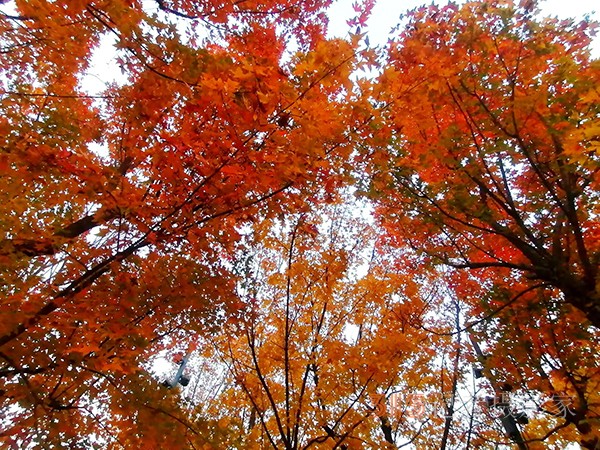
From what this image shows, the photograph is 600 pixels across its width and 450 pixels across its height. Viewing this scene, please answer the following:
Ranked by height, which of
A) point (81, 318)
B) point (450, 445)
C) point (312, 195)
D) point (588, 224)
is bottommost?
point (81, 318)

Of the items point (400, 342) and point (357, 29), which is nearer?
point (357, 29)

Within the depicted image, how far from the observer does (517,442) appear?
6.01 meters

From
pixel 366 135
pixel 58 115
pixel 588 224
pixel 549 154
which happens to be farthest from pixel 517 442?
pixel 58 115

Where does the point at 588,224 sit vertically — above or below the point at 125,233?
above

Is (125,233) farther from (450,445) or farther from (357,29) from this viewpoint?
(450,445)

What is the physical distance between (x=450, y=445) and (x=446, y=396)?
98 cm

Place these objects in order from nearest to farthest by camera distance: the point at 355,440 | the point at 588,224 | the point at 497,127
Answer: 1. the point at 497,127
2. the point at 588,224
3. the point at 355,440

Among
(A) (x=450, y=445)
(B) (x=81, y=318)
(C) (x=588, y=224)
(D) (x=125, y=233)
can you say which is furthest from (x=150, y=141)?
(A) (x=450, y=445)

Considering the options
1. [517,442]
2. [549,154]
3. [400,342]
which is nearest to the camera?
[549,154]

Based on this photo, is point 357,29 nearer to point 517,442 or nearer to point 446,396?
point 517,442

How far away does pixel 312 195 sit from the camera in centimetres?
418

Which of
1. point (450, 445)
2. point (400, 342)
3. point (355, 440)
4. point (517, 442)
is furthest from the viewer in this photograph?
point (450, 445)

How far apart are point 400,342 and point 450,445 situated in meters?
4.23

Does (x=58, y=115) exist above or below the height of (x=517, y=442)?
above
